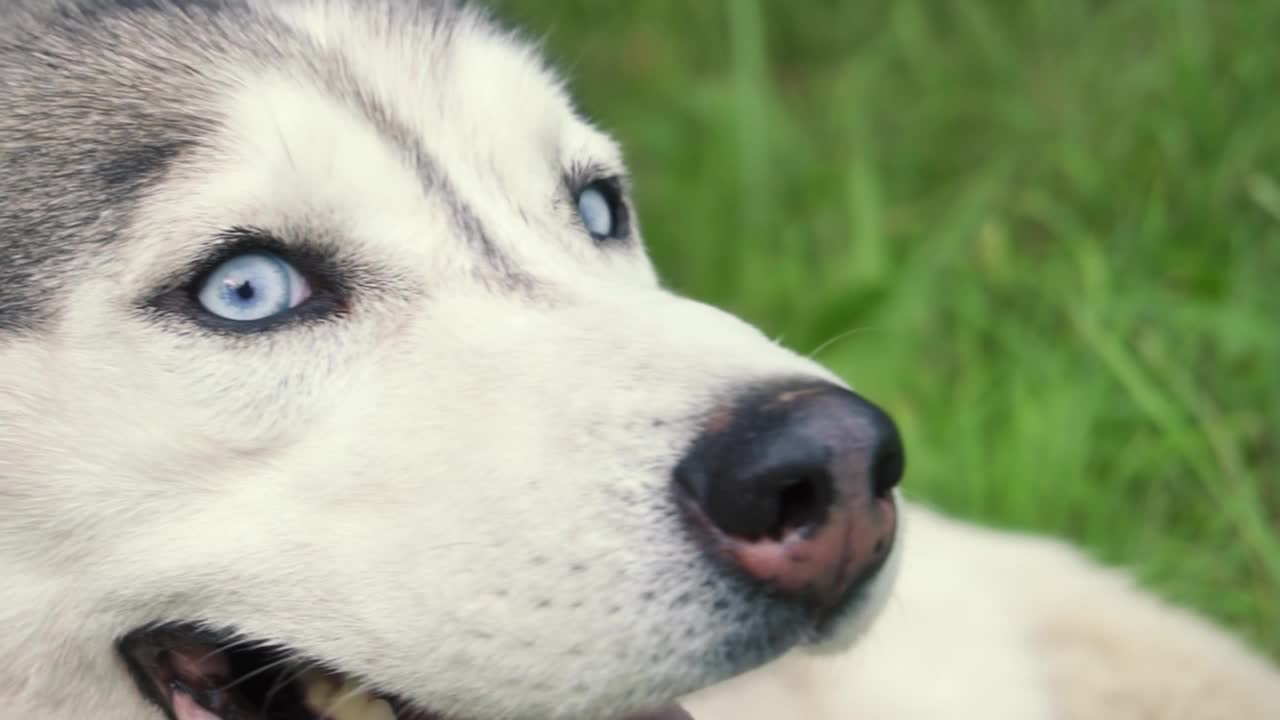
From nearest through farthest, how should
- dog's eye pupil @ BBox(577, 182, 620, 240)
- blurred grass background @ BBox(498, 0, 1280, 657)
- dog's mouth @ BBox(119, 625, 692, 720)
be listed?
1. dog's mouth @ BBox(119, 625, 692, 720)
2. dog's eye pupil @ BBox(577, 182, 620, 240)
3. blurred grass background @ BBox(498, 0, 1280, 657)

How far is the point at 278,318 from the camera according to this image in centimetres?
208

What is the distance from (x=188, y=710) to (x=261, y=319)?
599 millimetres

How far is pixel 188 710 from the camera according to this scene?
203cm

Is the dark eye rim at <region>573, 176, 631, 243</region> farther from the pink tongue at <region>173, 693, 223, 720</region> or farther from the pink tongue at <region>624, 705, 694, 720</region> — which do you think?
the pink tongue at <region>173, 693, 223, 720</region>

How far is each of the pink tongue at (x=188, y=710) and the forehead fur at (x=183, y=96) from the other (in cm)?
61

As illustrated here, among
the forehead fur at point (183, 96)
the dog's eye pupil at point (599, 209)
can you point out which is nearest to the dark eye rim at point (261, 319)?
the forehead fur at point (183, 96)

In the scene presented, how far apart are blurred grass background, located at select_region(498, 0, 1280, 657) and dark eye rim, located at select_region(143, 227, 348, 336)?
3.93 ft

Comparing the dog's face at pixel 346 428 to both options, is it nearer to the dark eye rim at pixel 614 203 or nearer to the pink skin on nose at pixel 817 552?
the pink skin on nose at pixel 817 552

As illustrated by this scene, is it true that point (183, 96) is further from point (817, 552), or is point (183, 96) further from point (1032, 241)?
point (1032, 241)

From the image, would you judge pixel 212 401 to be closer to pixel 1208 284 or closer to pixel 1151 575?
pixel 1151 575

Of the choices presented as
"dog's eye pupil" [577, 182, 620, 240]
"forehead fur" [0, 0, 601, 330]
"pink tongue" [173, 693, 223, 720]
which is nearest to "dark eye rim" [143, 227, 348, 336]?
"forehead fur" [0, 0, 601, 330]

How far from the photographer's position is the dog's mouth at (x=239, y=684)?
2.02m

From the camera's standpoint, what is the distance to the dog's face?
5.78ft

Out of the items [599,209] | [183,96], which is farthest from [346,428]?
[599,209]
